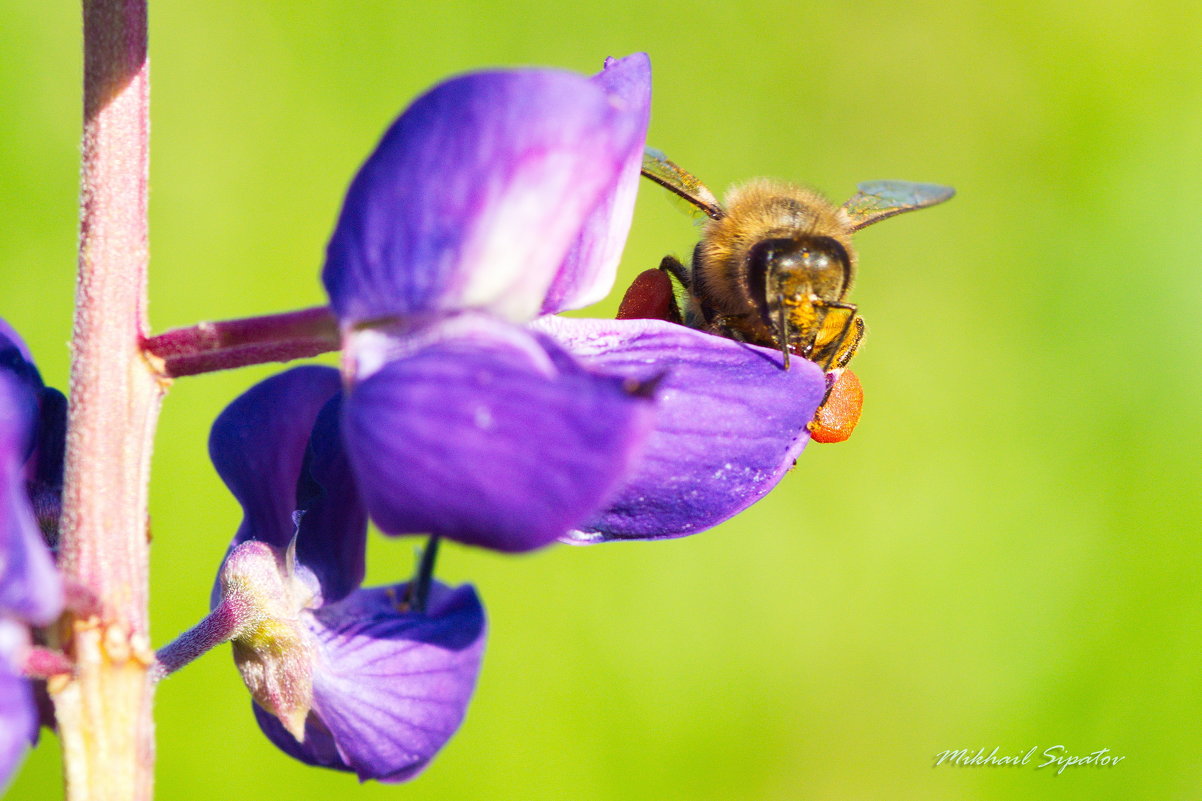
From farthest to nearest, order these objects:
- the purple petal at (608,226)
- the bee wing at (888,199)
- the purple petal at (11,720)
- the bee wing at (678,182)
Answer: the bee wing at (888,199)
the bee wing at (678,182)
the purple petal at (608,226)
the purple petal at (11,720)

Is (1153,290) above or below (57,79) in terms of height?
below

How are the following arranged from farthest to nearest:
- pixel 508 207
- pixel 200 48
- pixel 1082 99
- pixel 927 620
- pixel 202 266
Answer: pixel 1082 99 < pixel 200 48 < pixel 202 266 < pixel 927 620 < pixel 508 207

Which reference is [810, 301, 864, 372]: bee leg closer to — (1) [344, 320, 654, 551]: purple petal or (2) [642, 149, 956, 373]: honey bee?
(2) [642, 149, 956, 373]: honey bee

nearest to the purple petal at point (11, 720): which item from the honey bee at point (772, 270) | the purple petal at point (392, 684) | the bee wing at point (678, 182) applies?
the purple petal at point (392, 684)

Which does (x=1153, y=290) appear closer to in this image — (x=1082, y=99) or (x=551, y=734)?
(x=1082, y=99)

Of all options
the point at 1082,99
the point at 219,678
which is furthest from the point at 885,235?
the point at 219,678

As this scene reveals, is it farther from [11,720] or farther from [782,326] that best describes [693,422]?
[11,720]

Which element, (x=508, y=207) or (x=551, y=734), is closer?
(x=508, y=207)

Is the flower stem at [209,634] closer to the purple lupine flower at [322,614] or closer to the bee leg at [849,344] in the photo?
the purple lupine flower at [322,614]
